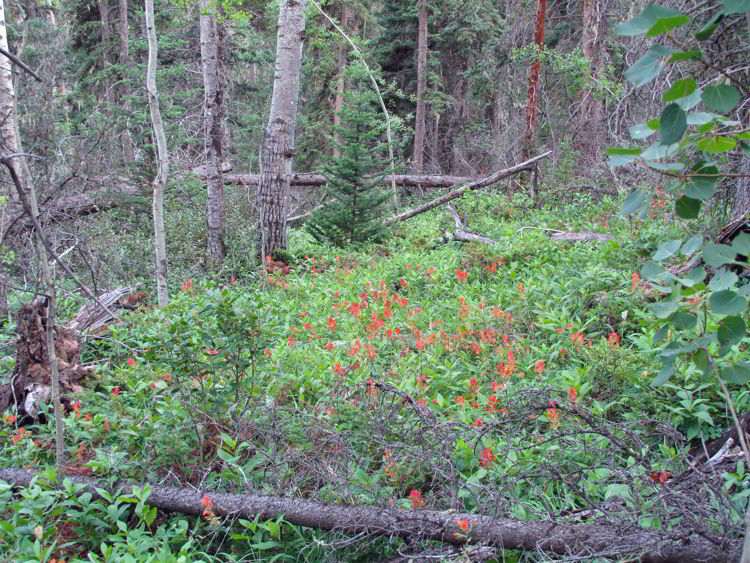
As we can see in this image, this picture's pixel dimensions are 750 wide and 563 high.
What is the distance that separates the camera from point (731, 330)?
4.50 ft

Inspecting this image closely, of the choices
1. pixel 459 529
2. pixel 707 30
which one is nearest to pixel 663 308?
pixel 707 30

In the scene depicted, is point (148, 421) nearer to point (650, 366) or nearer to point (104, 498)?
point (104, 498)

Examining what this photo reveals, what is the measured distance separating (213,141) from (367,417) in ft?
22.2

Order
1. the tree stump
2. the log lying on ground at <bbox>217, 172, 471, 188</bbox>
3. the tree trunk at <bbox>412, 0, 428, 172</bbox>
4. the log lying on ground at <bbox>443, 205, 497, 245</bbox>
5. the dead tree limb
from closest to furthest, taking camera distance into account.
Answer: the tree stump
the log lying on ground at <bbox>443, 205, 497, 245</bbox>
the dead tree limb
the log lying on ground at <bbox>217, 172, 471, 188</bbox>
the tree trunk at <bbox>412, 0, 428, 172</bbox>

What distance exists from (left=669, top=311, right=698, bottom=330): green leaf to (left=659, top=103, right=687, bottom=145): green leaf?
507 millimetres

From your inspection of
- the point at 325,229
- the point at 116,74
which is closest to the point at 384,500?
the point at 325,229

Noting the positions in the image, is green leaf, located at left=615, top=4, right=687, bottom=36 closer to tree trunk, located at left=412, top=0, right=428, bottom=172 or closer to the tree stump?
the tree stump

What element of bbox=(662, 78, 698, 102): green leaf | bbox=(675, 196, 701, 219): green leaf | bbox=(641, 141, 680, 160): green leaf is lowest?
bbox=(675, 196, 701, 219): green leaf

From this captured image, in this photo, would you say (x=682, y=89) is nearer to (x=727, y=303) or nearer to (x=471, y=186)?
(x=727, y=303)

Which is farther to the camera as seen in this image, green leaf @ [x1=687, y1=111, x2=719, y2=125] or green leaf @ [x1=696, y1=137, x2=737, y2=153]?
green leaf @ [x1=696, y1=137, x2=737, y2=153]

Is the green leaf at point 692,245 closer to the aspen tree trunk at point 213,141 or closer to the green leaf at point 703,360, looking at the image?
the green leaf at point 703,360

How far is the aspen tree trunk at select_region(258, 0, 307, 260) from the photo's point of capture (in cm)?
867

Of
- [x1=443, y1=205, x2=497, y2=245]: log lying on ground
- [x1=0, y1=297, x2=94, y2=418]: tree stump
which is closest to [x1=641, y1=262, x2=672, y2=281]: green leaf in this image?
[x1=0, y1=297, x2=94, y2=418]: tree stump

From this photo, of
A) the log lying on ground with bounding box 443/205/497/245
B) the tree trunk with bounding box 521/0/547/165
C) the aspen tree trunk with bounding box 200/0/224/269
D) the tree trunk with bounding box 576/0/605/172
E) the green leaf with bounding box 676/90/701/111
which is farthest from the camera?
the tree trunk with bounding box 576/0/605/172
